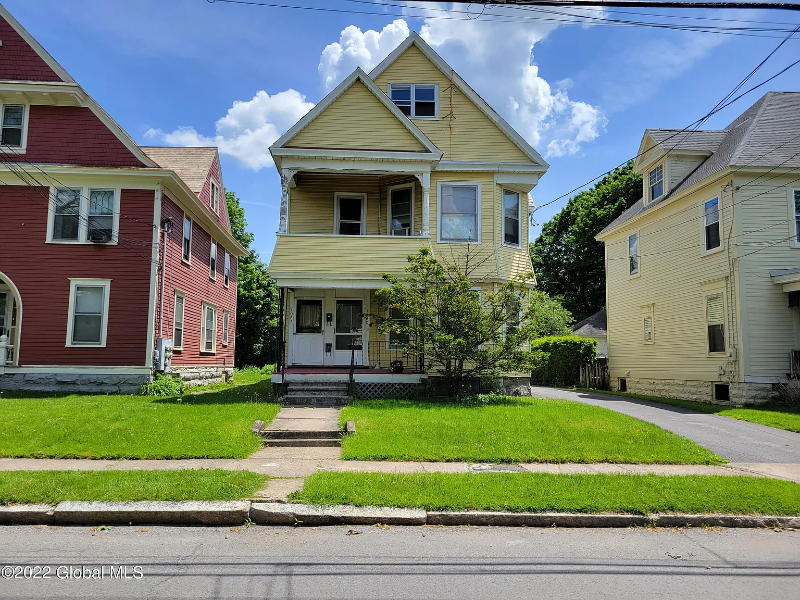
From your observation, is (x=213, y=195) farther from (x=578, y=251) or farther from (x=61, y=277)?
(x=578, y=251)

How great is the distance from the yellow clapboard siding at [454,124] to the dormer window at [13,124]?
10.7 m

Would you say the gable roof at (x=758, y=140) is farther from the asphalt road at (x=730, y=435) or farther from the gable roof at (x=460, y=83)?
the asphalt road at (x=730, y=435)

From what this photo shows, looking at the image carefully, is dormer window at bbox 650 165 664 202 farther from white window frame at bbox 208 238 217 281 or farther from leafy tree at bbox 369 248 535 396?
white window frame at bbox 208 238 217 281

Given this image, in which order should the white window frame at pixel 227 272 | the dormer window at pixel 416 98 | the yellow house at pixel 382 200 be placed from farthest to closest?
the white window frame at pixel 227 272 < the dormer window at pixel 416 98 < the yellow house at pixel 382 200

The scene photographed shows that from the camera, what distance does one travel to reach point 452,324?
1455 centimetres

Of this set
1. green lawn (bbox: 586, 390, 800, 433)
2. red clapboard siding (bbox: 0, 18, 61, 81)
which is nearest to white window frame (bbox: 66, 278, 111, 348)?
red clapboard siding (bbox: 0, 18, 61, 81)

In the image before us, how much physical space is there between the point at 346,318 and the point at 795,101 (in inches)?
654

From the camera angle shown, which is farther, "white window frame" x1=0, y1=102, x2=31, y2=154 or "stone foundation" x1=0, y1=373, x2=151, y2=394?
"white window frame" x1=0, y1=102, x2=31, y2=154

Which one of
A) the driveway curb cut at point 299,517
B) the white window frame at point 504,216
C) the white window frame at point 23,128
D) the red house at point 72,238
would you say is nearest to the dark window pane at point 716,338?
the white window frame at point 504,216

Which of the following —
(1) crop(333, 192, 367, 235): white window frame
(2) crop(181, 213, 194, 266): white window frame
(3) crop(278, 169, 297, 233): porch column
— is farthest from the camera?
(2) crop(181, 213, 194, 266): white window frame

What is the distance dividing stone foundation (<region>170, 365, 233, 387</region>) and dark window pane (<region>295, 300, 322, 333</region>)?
4.55m

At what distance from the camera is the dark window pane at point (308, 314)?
1709 centimetres

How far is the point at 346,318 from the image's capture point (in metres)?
17.2

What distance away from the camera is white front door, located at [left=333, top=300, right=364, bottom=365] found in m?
16.9
